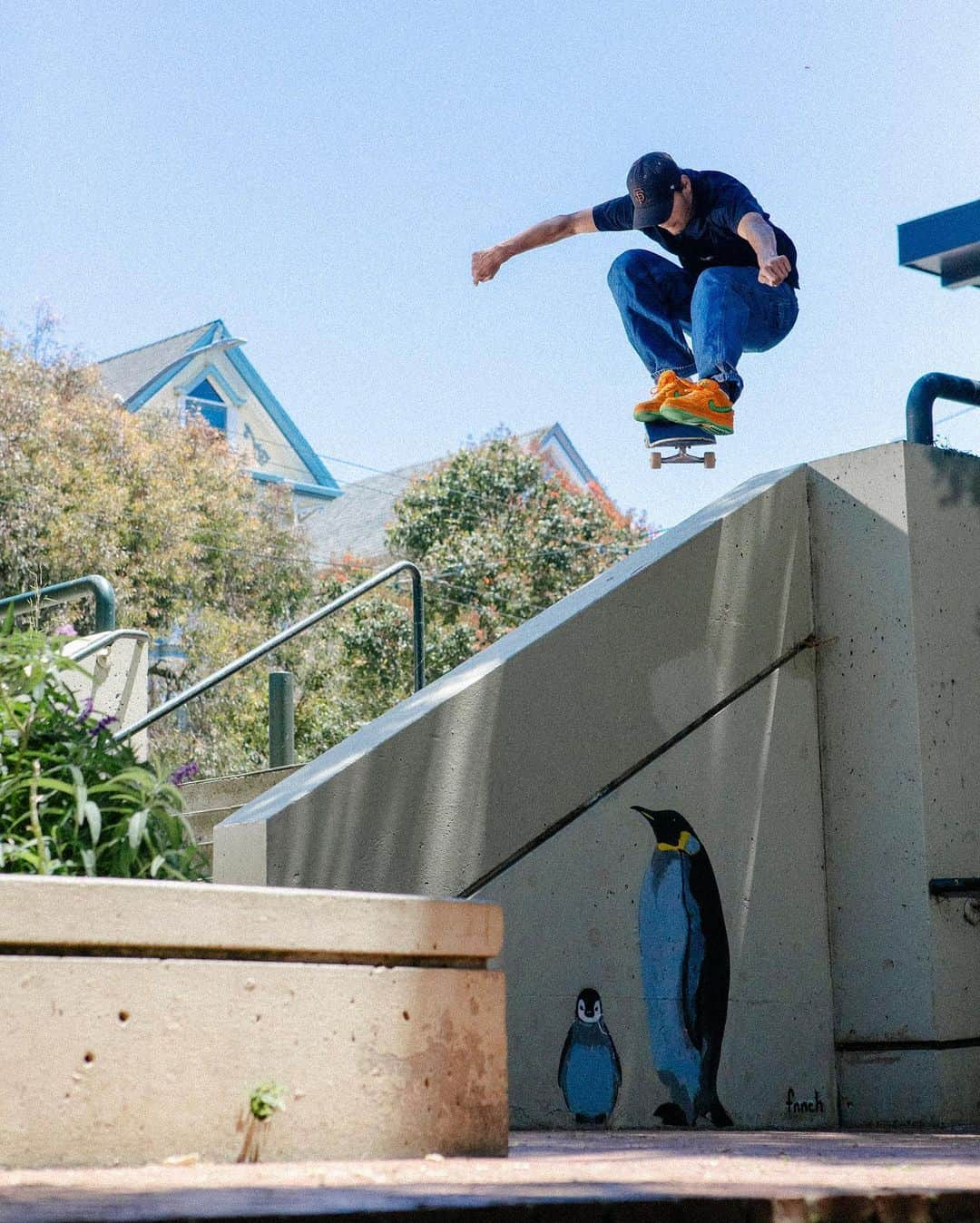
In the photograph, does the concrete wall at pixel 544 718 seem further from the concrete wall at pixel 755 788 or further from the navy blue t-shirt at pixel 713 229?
the navy blue t-shirt at pixel 713 229

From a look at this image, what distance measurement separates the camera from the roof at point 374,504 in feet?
107

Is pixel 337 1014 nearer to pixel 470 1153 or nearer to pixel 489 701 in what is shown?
pixel 470 1153

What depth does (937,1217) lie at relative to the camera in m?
2.53

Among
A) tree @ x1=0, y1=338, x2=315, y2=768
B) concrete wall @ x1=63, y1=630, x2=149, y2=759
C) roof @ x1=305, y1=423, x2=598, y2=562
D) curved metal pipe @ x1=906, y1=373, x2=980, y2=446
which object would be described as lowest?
concrete wall @ x1=63, y1=630, x2=149, y2=759

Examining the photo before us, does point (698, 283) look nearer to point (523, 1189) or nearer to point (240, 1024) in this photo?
point (240, 1024)

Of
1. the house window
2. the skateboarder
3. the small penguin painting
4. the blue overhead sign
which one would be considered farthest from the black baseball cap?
the house window

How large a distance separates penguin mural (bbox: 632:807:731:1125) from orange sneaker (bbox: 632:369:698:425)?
1.95 metres

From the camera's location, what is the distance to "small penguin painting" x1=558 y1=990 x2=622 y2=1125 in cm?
495

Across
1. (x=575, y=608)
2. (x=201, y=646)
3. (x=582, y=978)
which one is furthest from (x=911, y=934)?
(x=201, y=646)

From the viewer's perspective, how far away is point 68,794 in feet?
10.8

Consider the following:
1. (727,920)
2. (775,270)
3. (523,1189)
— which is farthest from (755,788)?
(523,1189)

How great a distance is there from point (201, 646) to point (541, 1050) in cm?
1901

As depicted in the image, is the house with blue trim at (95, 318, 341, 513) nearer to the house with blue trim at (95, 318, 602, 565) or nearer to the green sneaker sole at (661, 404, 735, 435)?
the house with blue trim at (95, 318, 602, 565)

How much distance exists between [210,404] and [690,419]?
2462cm
